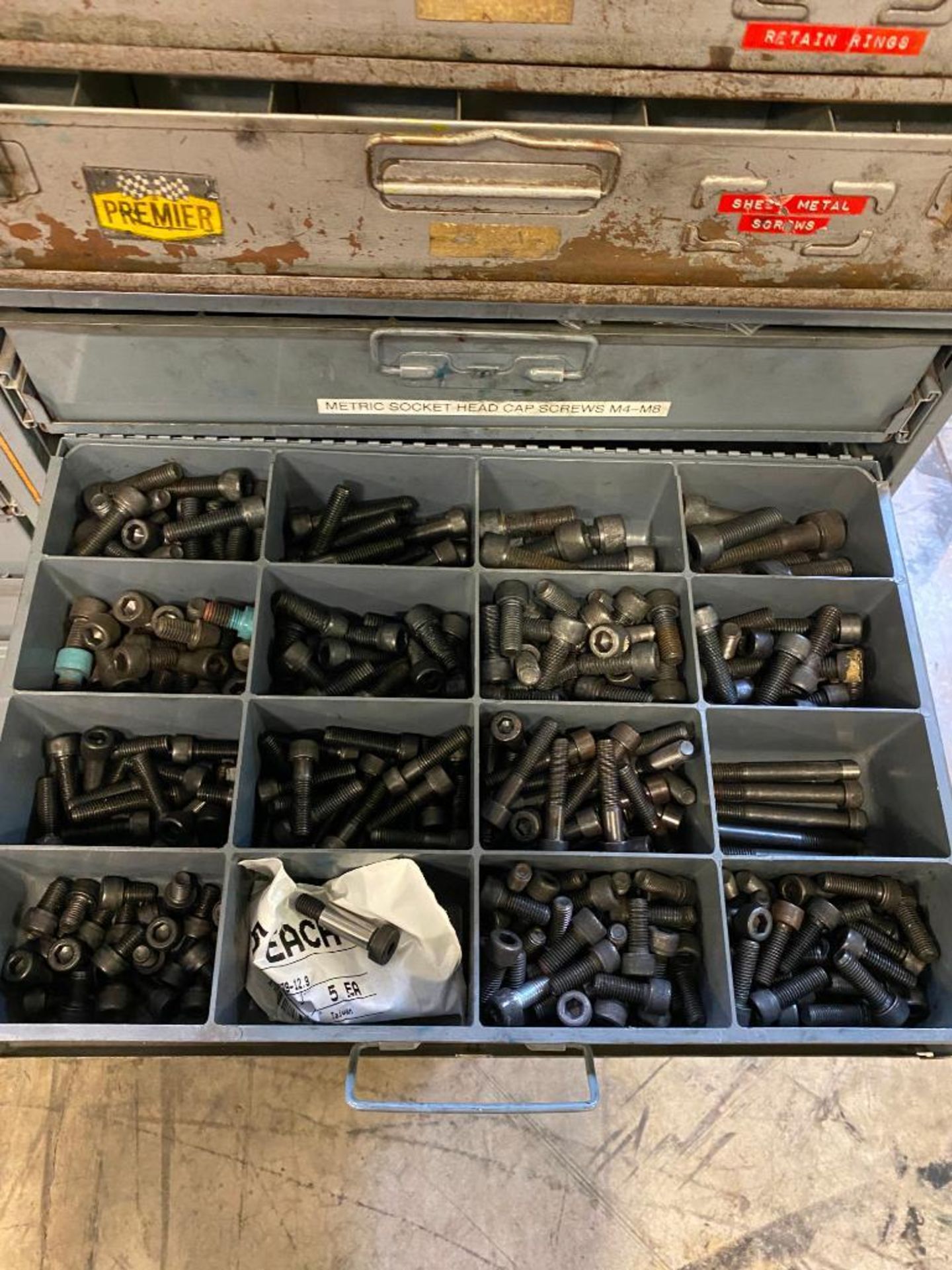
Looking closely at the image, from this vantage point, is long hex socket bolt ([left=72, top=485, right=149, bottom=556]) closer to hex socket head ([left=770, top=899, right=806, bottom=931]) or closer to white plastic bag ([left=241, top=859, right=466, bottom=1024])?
white plastic bag ([left=241, top=859, right=466, bottom=1024])

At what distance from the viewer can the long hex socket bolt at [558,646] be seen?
1990mm

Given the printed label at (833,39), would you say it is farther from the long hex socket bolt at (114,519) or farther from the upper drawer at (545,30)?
the long hex socket bolt at (114,519)

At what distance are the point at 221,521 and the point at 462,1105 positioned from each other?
50.0 inches

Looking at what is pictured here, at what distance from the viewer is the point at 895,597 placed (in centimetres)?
198

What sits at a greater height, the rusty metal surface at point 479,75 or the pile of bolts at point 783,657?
the rusty metal surface at point 479,75

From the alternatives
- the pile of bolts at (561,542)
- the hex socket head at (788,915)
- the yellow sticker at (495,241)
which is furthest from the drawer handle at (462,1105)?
the yellow sticker at (495,241)

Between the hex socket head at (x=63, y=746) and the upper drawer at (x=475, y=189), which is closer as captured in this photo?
the upper drawer at (x=475, y=189)

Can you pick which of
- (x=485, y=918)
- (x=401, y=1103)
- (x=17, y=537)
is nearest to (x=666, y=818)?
(x=485, y=918)

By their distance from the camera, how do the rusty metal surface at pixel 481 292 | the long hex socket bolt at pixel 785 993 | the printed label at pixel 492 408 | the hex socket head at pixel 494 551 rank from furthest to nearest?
the hex socket head at pixel 494 551
the printed label at pixel 492 408
the long hex socket bolt at pixel 785 993
the rusty metal surface at pixel 481 292

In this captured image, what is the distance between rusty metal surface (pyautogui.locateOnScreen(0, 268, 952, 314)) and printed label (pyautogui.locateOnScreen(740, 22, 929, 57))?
1.29 ft

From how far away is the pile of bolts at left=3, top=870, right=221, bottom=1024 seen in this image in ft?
5.54

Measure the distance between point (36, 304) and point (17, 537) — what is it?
0.79 meters

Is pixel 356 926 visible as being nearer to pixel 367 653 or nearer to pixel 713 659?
pixel 367 653

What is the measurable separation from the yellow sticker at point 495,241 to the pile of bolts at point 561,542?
72 cm
